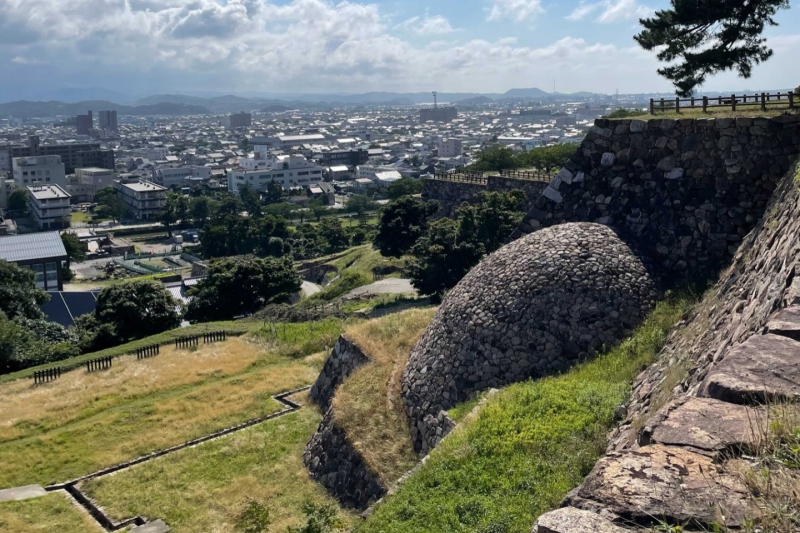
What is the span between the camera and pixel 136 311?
1206 inches

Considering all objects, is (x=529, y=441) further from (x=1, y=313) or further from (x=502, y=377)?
(x=1, y=313)

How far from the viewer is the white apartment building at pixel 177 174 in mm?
144625

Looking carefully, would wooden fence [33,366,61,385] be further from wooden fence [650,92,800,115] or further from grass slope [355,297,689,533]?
wooden fence [650,92,800,115]

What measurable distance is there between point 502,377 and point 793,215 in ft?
→ 17.6

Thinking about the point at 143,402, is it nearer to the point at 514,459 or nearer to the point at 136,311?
the point at 136,311

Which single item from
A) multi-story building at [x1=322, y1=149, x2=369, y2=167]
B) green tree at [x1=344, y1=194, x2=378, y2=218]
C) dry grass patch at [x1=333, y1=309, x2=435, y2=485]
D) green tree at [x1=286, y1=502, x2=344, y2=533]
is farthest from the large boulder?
multi-story building at [x1=322, y1=149, x2=369, y2=167]

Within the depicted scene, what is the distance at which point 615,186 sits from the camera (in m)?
15.8

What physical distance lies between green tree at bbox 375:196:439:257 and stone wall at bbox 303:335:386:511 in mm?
28623

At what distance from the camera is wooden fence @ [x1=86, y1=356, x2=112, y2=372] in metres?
23.3

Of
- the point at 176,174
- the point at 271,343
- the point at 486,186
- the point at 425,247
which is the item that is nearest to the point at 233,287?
the point at 425,247

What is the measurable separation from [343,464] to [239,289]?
2420 centimetres

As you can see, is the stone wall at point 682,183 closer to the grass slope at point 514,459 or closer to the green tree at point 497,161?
the grass slope at point 514,459

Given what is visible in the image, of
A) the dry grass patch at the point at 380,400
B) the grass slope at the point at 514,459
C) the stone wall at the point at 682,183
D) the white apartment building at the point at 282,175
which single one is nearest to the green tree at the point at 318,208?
the white apartment building at the point at 282,175

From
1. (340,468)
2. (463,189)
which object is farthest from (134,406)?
(463,189)
